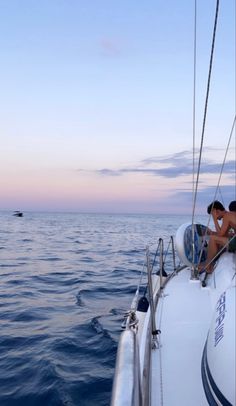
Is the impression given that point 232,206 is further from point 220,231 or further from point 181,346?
point 181,346

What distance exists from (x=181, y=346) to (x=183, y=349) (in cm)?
6

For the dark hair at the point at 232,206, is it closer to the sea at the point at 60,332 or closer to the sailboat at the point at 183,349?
the sailboat at the point at 183,349

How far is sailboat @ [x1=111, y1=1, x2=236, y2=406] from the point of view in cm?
235

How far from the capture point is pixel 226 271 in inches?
194

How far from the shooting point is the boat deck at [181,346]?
300 cm

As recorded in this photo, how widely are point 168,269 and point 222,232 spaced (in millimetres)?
7285

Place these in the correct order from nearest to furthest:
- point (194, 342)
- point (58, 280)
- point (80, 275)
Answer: point (194, 342) → point (58, 280) → point (80, 275)

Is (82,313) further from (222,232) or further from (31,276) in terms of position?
(31,276)

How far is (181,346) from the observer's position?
375cm

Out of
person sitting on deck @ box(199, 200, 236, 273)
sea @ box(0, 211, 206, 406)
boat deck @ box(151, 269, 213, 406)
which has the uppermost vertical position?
person sitting on deck @ box(199, 200, 236, 273)

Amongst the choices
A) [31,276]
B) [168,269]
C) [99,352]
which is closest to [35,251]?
[31,276]

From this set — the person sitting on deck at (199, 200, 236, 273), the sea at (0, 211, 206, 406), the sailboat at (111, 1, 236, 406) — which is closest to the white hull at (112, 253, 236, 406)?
the sailboat at (111, 1, 236, 406)

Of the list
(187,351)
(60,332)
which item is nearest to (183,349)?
(187,351)

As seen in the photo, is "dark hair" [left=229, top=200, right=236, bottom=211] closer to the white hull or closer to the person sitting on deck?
the person sitting on deck
